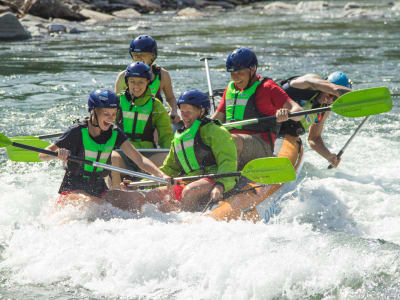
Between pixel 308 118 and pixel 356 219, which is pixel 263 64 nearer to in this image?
pixel 308 118

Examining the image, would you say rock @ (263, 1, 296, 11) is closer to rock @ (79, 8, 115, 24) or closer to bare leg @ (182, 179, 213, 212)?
rock @ (79, 8, 115, 24)

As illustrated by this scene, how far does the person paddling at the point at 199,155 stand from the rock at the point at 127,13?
811 inches

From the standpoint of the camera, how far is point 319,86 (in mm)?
6117

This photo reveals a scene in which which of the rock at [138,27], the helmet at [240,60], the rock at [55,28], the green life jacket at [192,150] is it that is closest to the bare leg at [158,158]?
the green life jacket at [192,150]

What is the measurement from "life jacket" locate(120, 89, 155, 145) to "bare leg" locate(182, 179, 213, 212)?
1.08 metres

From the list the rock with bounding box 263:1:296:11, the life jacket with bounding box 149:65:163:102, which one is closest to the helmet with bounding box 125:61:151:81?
the life jacket with bounding box 149:65:163:102

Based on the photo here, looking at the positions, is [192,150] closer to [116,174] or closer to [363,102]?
[116,174]

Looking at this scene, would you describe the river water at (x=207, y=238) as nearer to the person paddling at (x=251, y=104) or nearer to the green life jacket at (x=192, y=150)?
the green life jacket at (x=192, y=150)

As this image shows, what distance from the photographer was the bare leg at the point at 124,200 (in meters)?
4.96

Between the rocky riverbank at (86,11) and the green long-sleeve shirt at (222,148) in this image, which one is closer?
the green long-sleeve shirt at (222,148)

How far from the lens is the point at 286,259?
13.7 feet

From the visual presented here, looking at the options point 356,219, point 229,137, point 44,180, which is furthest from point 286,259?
point 44,180

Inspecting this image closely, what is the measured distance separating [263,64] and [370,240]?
30.1ft

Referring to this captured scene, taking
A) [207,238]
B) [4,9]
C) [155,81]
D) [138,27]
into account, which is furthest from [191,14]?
[207,238]
